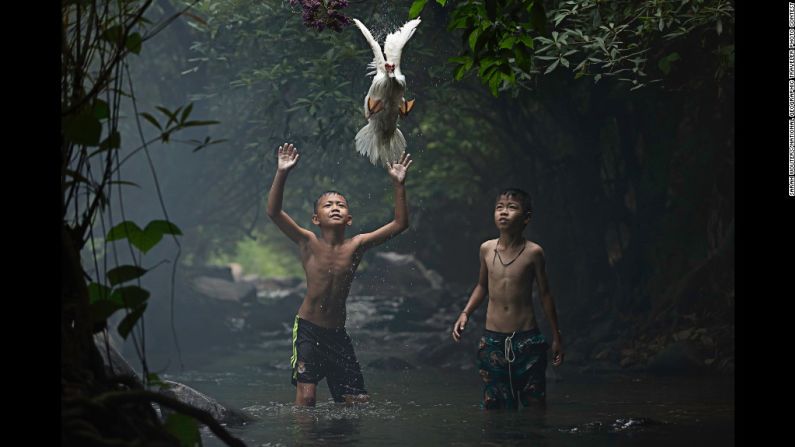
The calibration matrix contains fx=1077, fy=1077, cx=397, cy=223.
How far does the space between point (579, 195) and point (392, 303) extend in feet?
21.2

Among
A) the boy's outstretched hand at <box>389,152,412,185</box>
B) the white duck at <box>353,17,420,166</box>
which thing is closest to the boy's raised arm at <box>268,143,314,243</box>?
the boy's outstretched hand at <box>389,152,412,185</box>

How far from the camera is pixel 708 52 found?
1245cm

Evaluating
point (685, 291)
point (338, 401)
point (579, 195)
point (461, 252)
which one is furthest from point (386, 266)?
point (338, 401)

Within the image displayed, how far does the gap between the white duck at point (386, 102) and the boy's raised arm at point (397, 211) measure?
→ 69 centimetres

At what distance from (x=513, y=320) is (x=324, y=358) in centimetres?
169

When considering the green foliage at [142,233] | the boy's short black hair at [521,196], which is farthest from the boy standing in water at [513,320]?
the green foliage at [142,233]

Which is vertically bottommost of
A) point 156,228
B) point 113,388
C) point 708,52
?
point 113,388

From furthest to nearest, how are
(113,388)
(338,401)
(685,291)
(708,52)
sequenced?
(685,291)
(708,52)
(338,401)
(113,388)

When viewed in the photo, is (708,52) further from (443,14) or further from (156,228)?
(156,228)

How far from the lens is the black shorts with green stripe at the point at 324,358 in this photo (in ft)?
30.3

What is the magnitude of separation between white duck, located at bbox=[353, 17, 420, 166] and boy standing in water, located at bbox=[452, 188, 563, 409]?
1844 millimetres

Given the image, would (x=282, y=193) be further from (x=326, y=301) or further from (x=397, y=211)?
(x=326, y=301)

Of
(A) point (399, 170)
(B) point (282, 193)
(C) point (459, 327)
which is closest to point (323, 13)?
(A) point (399, 170)

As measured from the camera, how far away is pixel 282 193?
341 inches
